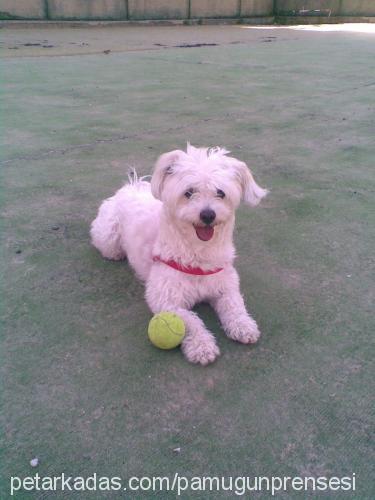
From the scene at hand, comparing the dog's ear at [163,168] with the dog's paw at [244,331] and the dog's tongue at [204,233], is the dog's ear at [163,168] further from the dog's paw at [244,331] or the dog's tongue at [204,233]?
the dog's paw at [244,331]

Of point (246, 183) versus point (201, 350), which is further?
point (246, 183)

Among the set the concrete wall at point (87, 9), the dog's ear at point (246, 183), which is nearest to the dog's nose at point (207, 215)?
the dog's ear at point (246, 183)

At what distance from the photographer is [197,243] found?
243cm

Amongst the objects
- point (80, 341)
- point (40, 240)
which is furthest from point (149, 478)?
point (40, 240)

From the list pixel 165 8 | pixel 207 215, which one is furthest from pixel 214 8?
pixel 207 215

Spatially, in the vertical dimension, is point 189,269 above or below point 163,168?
below

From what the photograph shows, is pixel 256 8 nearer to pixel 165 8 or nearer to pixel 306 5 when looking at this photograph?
pixel 306 5

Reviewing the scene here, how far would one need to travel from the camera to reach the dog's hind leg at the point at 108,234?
3.05 metres

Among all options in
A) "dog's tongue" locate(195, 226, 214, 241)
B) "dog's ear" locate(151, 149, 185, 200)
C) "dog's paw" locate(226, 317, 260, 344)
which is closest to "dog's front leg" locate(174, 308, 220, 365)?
"dog's paw" locate(226, 317, 260, 344)

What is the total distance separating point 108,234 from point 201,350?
123cm

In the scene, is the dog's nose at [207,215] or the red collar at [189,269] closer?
the dog's nose at [207,215]

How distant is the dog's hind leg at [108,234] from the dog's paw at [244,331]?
1102 mm

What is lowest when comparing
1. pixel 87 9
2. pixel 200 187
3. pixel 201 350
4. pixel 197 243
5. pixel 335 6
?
pixel 201 350

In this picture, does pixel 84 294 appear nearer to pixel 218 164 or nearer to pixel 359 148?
pixel 218 164
